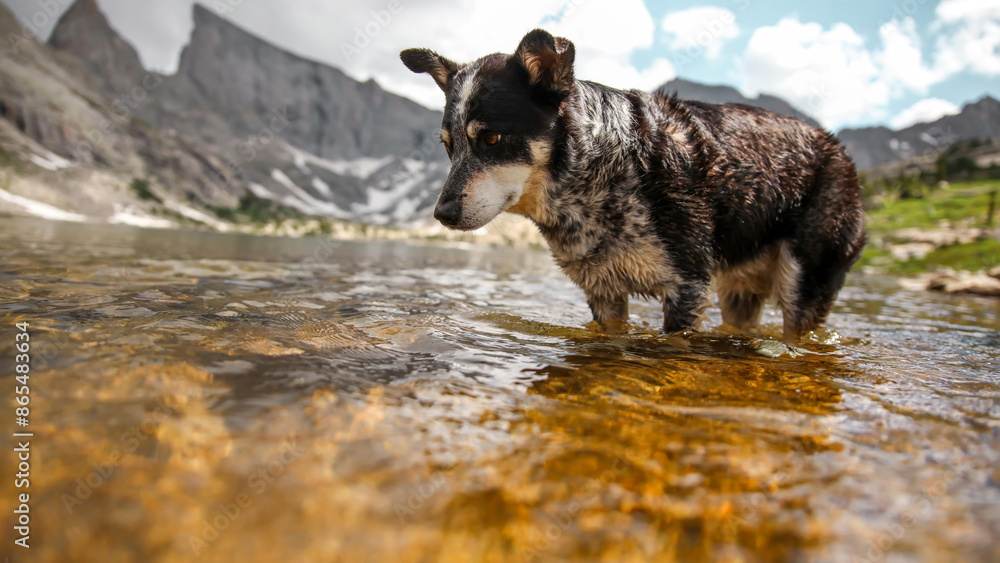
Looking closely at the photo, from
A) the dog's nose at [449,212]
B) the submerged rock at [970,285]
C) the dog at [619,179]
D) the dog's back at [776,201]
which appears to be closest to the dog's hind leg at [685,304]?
the dog at [619,179]

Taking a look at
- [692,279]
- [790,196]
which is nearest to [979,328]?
[790,196]

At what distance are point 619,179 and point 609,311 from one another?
190 centimetres

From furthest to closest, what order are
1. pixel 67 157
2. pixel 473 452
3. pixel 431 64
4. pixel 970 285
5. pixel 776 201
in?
1. pixel 67 157
2. pixel 970 285
3. pixel 431 64
4. pixel 776 201
5. pixel 473 452

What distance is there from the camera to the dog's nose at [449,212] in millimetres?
5410

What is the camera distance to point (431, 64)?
23.2ft

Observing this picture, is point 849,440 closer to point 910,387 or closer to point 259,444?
point 910,387

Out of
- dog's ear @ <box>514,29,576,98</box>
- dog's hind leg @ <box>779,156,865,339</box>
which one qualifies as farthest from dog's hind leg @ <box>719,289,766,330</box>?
dog's ear @ <box>514,29,576,98</box>

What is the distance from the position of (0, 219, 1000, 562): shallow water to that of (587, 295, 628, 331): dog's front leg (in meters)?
2.08

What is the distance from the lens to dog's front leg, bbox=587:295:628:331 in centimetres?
686

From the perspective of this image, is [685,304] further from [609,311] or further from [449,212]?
[449,212]

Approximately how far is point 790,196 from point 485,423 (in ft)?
19.8

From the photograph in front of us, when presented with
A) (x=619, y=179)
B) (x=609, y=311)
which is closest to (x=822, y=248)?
(x=609, y=311)

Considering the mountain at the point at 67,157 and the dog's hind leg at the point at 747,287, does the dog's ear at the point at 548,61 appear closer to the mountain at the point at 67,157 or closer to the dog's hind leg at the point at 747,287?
the dog's hind leg at the point at 747,287

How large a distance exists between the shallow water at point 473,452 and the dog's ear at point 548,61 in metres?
3.20
